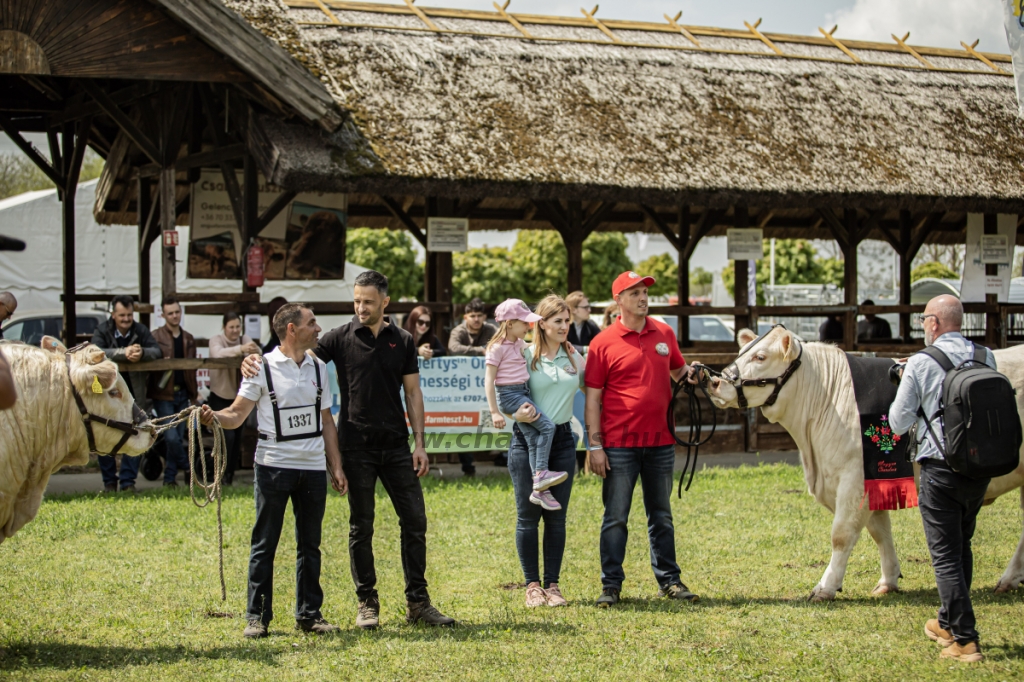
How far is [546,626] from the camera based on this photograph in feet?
20.2

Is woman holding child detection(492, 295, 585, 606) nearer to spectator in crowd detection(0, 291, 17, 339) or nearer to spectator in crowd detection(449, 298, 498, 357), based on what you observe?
spectator in crowd detection(449, 298, 498, 357)

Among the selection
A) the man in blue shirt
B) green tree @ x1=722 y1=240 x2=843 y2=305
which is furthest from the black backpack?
green tree @ x1=722 y1=240 x2=843 y2=305

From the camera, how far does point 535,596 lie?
6645mm

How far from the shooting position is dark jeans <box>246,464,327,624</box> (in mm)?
5910

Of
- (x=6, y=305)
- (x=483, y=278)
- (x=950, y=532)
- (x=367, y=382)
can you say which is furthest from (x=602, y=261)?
(x=950, y=532)

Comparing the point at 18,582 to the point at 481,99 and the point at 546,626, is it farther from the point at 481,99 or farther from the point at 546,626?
the point at 481,99

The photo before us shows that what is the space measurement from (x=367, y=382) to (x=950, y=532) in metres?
3.36

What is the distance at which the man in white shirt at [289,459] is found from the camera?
5918 mm

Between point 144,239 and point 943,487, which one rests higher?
point 144,239

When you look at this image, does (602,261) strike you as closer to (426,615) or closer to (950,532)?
(426,615)

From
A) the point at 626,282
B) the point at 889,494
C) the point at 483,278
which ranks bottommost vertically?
the point at 889,494

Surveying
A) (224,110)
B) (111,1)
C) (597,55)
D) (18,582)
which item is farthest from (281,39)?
(18,582)

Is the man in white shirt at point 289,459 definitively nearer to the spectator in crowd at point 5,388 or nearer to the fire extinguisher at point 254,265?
the spectator in crowd at point 5,388

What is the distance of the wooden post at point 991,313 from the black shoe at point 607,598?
Result: 11.3 m
